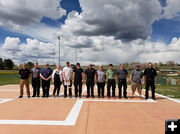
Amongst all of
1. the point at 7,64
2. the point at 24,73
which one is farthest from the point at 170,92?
the point at 7,64

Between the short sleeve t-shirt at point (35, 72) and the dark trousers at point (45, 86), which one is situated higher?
the short sleeve t-shirt at point (35, 72)

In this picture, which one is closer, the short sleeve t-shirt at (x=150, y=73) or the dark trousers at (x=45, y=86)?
the short sleeve t-shirt at (x=150, y=73)

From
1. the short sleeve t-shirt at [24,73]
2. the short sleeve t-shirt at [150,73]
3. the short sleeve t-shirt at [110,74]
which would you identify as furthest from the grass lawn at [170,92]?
the short sleeve t-shirt at [24,73]

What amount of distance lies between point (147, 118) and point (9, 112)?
15.0 ft

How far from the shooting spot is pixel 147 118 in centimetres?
417

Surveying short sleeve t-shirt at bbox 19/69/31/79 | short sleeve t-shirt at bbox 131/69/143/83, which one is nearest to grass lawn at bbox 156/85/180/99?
short sleeve t-shirt at bbox 131/69/143/83

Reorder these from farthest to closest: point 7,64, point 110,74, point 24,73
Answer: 1. point 7,64
2. point 110,74
3. point 24,73

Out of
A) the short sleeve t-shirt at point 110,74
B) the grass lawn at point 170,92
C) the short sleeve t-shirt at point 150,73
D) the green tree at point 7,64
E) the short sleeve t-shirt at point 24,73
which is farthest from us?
the green tree at point 7,64

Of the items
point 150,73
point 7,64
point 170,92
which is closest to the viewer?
point 150,73

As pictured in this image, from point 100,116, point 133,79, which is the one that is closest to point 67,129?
point 100,116

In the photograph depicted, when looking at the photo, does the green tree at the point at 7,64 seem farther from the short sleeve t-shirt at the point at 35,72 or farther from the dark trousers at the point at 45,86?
the dark trousers at the point at 45,86

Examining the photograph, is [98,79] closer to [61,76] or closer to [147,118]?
[61,76]

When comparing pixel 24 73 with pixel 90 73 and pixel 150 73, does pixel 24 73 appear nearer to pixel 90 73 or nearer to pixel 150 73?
pixel 90 73

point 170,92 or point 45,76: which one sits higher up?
point 45,76
